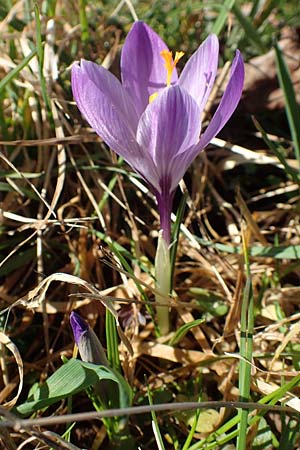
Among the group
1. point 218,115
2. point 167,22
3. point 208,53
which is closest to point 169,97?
point 218,115

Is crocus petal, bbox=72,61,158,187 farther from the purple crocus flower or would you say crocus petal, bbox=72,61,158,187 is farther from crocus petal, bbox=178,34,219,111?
crocus petal, bbox=178,34,219,111

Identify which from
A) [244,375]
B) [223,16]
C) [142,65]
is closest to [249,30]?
[223,16]

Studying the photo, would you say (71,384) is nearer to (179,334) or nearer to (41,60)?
(179,334)

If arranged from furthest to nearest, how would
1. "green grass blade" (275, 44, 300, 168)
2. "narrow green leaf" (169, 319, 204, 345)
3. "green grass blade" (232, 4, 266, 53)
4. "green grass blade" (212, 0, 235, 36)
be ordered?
"green grass blade" (232, 4, 266, 53) < "green grass blade" (212, 0, 235, 36) < "green grass blade" (275, 44, 300, 168) < "narrow green leaf" (169, 319, 204, 345)

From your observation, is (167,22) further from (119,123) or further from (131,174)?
(119,123)

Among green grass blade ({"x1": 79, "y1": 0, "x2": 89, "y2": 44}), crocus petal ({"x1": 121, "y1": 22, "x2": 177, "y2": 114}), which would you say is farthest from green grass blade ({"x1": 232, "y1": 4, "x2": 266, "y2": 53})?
crocus petal ({"x1": 121, "y1": 22, "x2": 177, "y2": 114})

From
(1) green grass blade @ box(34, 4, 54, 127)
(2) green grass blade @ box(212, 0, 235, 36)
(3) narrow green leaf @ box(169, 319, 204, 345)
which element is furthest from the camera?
(2) green grass blade @ box(212, 0, 235, 36)
